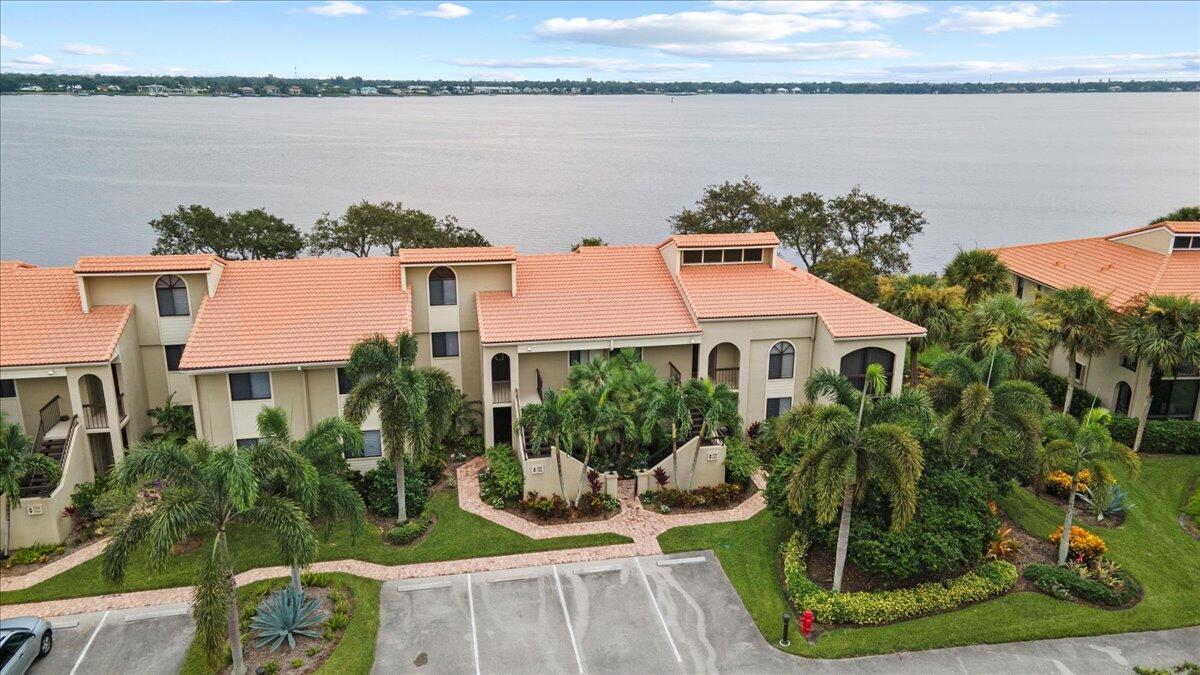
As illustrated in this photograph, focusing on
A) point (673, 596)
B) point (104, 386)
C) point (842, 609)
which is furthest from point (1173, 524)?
point (104, 386)

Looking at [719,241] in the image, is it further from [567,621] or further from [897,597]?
[567,621]

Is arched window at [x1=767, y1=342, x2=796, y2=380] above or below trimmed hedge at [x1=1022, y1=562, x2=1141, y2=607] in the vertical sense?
above

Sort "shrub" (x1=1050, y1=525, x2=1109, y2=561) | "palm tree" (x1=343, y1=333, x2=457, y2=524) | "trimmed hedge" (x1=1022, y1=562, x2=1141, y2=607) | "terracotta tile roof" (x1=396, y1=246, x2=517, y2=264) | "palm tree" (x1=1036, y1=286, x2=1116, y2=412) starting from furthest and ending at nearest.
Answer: "terracotta tile roof" (x1=396, y1=246, x2=517, y2=264) < "palm tree" (x1=1036, y1=286, x2=1116, y2=412) < "shrub" (x1=1050, y1=525, x2=1109, y2=561) < "palm tree" (x1=343, y1=333, x2=457, y2=524) < "trimmed hedge" (x1=1022, y1=562, x2=1141, y2=607)

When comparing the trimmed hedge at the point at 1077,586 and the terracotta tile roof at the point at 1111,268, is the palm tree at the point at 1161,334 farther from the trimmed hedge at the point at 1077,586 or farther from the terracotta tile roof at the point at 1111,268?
the trimmed hedge at the point at 1077,586

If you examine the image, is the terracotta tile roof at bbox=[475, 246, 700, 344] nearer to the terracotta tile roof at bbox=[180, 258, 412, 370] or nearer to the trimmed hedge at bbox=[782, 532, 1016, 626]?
the terracotta tile roof at bbox=[180, 258, 412, 370]

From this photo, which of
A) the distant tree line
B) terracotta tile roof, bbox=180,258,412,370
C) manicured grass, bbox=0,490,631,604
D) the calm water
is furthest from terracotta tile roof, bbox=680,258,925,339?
the calm water

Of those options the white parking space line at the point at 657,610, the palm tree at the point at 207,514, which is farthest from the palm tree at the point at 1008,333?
the palm tree at the point at 207,514
